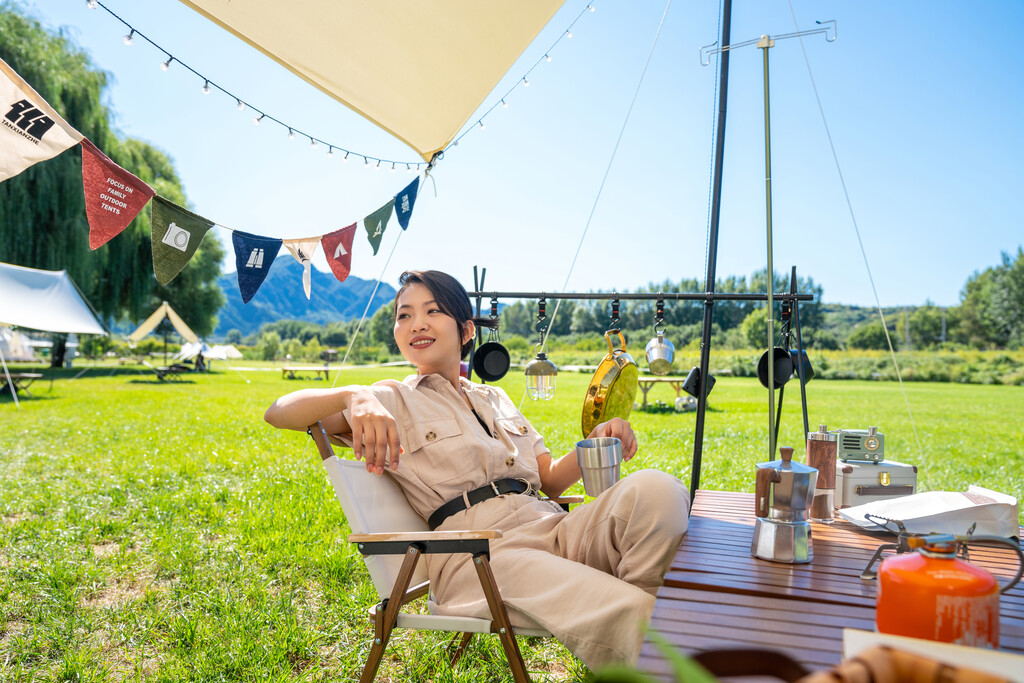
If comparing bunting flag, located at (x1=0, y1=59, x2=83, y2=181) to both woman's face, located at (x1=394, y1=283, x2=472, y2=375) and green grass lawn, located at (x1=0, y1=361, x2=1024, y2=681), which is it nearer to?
woman's face, located at (x1=394, y1=283, x2=472, y2=375)

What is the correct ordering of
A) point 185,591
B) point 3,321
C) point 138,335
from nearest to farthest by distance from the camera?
point 185,591 < point 3,321 < point 138,335

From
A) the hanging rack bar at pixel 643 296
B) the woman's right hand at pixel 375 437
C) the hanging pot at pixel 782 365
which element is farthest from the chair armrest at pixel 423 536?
the hanging pot at pixel 782 365

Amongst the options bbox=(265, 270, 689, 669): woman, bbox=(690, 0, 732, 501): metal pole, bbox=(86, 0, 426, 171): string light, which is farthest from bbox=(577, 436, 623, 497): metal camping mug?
bbox=(86, 0, 426, 171): string light

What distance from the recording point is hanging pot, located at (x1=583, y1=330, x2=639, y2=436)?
2.27 metres

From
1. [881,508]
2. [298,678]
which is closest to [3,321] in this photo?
[298,678]

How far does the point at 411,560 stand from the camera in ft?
4.82

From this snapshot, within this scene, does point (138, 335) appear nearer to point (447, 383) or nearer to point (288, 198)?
point (447, 383)

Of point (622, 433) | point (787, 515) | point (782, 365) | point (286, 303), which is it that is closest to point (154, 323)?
point (782, 365)

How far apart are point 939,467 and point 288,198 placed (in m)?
46.4

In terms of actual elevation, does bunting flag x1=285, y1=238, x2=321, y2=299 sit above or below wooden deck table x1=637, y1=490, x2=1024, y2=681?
above

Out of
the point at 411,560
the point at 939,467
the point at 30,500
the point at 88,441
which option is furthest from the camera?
the point at 88,441

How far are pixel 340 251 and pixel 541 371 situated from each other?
165 cm

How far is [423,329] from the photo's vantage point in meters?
2.01

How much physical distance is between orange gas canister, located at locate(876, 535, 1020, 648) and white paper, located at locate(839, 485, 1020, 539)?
72 centimetres
